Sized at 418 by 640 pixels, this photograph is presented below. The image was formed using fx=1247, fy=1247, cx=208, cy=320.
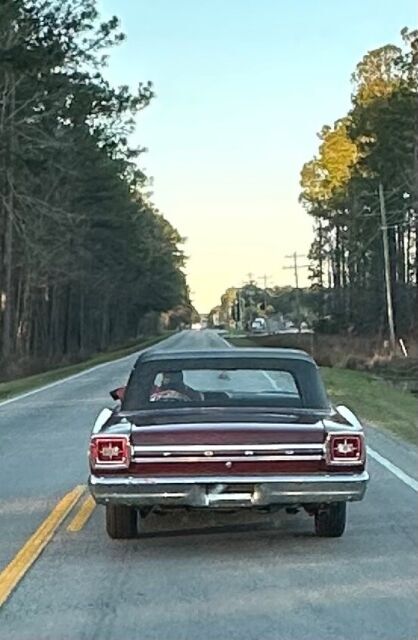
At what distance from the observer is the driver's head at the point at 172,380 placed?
34.7 feet

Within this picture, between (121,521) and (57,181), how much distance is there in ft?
152

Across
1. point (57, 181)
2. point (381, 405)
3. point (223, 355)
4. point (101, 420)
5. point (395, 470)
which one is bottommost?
point (381, 405)

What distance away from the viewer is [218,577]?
27.2 feet

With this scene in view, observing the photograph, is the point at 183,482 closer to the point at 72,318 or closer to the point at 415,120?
the point at 415,120

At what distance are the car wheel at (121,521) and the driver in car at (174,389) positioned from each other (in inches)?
46.5

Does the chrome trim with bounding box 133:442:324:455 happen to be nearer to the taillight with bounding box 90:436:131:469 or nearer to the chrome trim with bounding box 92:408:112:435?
the taillight with bounding box 90:436:131:469

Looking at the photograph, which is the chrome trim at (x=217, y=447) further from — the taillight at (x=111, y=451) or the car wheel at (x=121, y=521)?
the car wheel at (x=121, y=521)

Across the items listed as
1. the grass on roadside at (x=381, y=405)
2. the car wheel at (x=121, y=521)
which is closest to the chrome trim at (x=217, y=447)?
the car wheel at (x=121, y=521)

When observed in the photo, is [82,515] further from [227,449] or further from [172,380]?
[227,449]

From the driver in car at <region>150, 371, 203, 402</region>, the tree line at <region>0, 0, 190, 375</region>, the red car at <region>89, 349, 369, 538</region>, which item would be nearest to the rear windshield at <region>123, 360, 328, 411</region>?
the driver in car at <region>150, 371, 203, 402</region>

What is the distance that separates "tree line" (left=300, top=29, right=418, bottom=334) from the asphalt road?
156 ft

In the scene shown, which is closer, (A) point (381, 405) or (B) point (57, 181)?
(A) point (381, 405)

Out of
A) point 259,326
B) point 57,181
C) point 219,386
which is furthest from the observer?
point 259,326

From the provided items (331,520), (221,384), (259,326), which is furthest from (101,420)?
(259,326)
